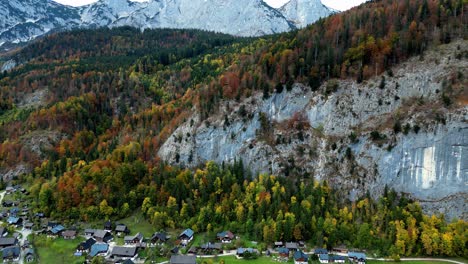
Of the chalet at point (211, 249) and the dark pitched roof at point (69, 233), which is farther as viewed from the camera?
the dark pitched roof at point (69, 233)

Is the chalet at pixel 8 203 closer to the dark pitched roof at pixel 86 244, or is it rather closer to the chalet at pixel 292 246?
the dark pitched roof at pixel 86 244

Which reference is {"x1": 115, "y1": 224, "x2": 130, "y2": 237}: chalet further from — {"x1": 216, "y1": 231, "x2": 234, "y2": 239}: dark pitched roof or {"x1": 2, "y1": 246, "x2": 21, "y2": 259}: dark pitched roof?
{"x1": 216, "y1": 231, "x2": 234, "y2": 239}: dark pitched roof

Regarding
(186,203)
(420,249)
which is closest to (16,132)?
(186,203)

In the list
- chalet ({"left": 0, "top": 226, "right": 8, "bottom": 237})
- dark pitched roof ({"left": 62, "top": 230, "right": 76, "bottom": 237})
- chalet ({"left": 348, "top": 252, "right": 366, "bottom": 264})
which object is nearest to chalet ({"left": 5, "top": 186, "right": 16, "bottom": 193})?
chalet ({"left": 0, "top": 226, "right": 8, "bottom": 237})

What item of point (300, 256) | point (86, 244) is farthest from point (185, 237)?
point (300, 256)

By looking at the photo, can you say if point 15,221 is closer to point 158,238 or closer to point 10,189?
point 10,189

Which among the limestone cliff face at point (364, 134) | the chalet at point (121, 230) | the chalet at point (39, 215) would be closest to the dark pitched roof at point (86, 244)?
the chalet at point (121, 230)
